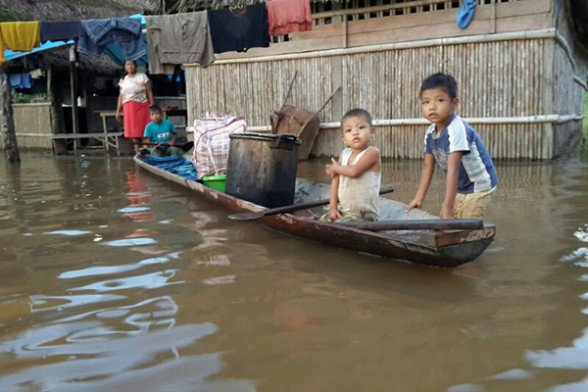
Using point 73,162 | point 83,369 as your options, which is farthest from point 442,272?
point 73,162

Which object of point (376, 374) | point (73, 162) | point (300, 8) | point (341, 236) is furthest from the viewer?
point (73, 162)

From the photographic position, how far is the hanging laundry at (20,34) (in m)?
9.12

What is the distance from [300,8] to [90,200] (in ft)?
13.8

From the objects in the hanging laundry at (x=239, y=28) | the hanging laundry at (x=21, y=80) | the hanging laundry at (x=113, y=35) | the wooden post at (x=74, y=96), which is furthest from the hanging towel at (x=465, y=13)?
the hanging laundry at (x=21, y=80)

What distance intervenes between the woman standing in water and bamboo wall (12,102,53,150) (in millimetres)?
5818

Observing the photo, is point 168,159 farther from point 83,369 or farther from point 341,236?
point 83,369

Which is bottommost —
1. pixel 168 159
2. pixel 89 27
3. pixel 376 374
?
pixel 376 374

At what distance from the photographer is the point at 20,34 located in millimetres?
9172

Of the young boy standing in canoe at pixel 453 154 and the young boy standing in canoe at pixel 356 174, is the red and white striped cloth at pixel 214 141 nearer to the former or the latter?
the young boy standing in canoe at pixel 356 174

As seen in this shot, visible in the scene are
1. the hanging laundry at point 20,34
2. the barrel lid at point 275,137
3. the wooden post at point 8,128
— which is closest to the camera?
the barrel lid at point 275,137

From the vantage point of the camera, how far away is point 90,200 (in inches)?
251

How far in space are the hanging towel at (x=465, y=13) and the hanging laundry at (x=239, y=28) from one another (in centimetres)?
302

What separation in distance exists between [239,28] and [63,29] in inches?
116

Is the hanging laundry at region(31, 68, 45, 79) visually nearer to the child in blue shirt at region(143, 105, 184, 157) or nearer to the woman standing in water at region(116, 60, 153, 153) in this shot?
the woman standing in water at region(116, 60, 153, 153)
